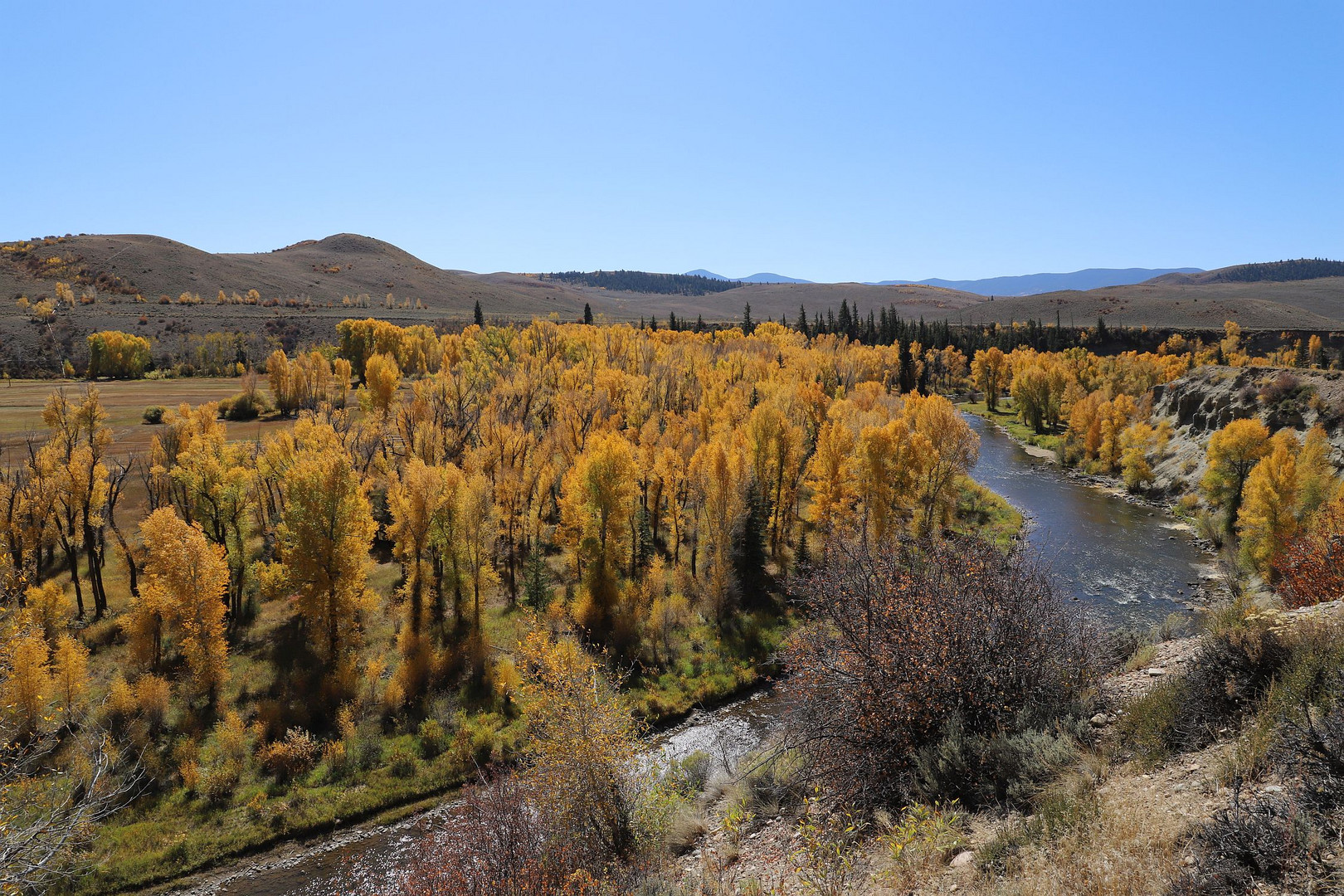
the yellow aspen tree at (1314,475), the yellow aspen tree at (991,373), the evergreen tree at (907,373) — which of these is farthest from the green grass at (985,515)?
the yellow aspen tree at (991,373)

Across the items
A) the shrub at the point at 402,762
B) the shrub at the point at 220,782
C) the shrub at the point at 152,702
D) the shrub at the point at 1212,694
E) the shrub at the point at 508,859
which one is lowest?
the shrub at the point at 402,762

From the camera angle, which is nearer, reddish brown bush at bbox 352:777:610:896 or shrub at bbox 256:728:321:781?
reddish brown bush at bbox 352:777:610:896

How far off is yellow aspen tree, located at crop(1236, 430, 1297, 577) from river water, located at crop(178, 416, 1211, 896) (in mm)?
3281

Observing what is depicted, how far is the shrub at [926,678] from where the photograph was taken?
41.2 ft

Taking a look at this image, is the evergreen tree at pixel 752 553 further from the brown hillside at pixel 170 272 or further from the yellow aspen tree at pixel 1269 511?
the brown hillside at pixel 170 272

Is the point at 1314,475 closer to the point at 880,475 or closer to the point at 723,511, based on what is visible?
the point at 880,475

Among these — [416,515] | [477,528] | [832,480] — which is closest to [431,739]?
[477,528]

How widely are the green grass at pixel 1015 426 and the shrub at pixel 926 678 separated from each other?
68849 mm

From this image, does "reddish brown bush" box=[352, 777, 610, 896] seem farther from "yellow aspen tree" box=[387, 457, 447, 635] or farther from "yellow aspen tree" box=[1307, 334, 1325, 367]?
"yellow aspen tree" box=[1307, 334, 1325, 367]

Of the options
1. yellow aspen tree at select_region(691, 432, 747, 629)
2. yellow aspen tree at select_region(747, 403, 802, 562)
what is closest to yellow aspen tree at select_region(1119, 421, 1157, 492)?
yellow aspen tree at select_region(747, 403, 802, 562)

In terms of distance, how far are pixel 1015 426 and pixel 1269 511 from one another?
63.5 m

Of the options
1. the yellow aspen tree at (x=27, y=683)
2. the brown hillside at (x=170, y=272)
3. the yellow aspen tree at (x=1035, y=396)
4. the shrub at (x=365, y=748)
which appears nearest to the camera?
the yellow aspen tree at (x=27, y=683)

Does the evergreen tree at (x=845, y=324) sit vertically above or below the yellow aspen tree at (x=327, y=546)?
above

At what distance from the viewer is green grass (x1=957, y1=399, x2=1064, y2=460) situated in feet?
264
